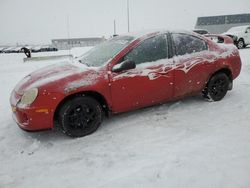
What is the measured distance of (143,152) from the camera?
12.1 ft

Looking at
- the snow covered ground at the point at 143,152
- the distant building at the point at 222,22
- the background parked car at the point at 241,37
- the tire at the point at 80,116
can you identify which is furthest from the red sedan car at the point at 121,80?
the distant building at the point at 222,22

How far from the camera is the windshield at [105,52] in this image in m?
4.69

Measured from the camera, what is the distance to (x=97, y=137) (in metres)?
4.32

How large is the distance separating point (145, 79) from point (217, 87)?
1.87 metres

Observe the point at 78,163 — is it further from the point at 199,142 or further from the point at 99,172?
the point at 199,142

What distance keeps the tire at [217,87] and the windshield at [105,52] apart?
1952 mm

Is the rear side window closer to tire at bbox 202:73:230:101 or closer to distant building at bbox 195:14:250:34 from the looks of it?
tire at bbox 202:73:230:101

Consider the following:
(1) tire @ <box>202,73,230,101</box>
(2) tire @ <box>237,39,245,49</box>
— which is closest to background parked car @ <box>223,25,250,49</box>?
(2) tire @ <box>237,39,245,49</box>

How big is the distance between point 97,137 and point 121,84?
3.09 ft

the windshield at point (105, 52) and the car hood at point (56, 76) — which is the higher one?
the windshield at point (105, 52)

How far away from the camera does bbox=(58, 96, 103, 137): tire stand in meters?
4.12

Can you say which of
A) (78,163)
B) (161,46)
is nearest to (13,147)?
(78,163)

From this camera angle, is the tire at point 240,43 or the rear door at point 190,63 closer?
the rear door at point 190,63

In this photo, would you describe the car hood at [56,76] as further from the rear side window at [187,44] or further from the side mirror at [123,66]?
the rear side window at [187,44]
